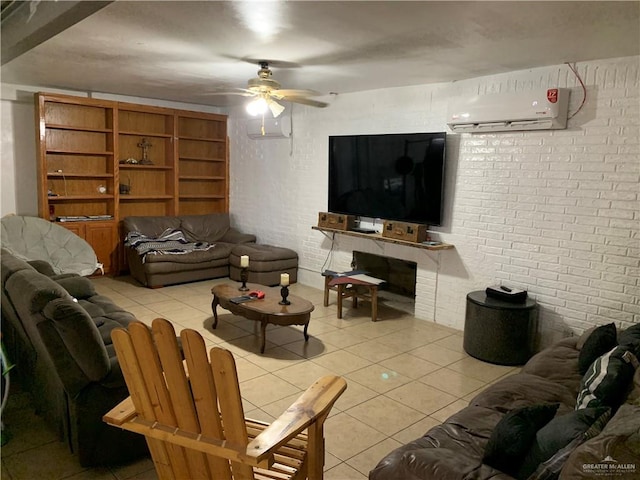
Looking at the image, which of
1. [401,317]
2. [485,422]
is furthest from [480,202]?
[485,422]

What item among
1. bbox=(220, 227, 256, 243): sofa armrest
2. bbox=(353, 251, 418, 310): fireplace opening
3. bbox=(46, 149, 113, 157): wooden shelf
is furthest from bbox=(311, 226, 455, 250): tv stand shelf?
bbox=(46, 149, 113, 157): wooden shelf

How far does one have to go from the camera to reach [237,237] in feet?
23.7

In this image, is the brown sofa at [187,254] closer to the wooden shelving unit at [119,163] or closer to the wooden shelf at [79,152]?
the wooden shelving unit at [119,163]

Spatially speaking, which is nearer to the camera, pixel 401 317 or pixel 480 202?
pixel 480 202

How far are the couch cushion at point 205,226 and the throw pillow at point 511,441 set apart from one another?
5828mm

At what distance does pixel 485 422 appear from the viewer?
7.49 feet

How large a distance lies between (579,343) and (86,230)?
580cm

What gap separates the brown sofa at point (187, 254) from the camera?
6.01m

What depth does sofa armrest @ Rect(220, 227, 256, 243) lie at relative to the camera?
283 inches

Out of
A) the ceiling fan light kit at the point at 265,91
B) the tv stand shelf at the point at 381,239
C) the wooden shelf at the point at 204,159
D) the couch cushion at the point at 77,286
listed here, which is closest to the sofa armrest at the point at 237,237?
the wooden shelf at the point at 204,159

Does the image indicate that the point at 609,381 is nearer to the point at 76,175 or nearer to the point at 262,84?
the point at 262,84

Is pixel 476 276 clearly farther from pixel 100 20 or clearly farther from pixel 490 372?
pixel 100 20

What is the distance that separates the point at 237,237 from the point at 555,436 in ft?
19.5

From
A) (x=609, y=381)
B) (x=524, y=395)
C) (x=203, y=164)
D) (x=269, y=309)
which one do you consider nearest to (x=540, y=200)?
(x=524, y=395)
